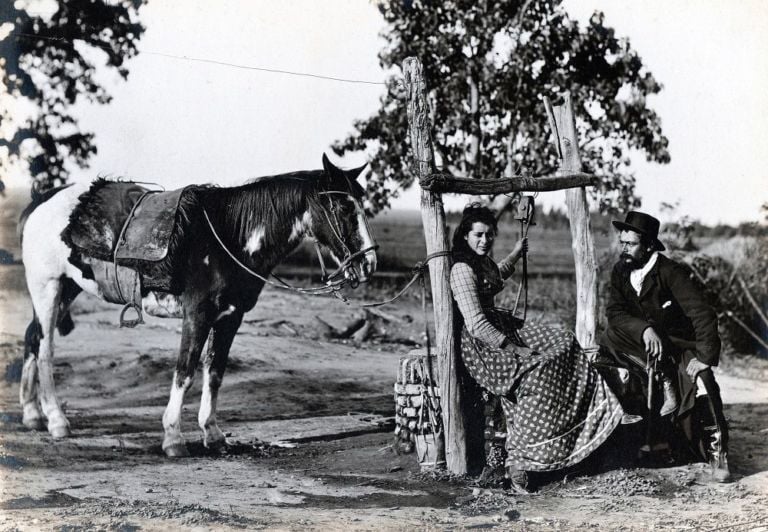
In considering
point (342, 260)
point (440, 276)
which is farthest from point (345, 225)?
point (440, 276)

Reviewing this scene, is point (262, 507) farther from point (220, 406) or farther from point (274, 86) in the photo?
point (274, 86)

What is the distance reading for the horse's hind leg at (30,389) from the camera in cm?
550

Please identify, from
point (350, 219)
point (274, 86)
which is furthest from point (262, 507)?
point (274, 86)

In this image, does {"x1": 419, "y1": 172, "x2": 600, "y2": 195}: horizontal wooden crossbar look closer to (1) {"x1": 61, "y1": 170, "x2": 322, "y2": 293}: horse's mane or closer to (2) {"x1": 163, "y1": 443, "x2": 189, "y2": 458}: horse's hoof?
(1) {"x1": 61, "y1": 170, "x2": 322, "y2": 293}: horse's mane

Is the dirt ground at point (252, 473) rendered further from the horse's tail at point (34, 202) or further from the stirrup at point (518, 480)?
the horse's tail at point (34, 202)

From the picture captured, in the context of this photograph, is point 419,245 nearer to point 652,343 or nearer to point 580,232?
point 580,232

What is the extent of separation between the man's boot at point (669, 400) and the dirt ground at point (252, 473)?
46 centimetres

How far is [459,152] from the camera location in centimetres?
854

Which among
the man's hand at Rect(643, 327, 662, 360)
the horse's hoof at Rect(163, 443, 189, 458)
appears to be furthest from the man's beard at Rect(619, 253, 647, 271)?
the horse's hoof at Rect(163, 443, 189, 458)

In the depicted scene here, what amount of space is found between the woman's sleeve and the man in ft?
3.16

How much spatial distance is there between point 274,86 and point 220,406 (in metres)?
2.78

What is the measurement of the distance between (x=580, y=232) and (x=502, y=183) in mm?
945

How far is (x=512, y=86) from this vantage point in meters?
8.33

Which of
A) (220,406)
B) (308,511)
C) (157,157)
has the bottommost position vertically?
(308,511)
